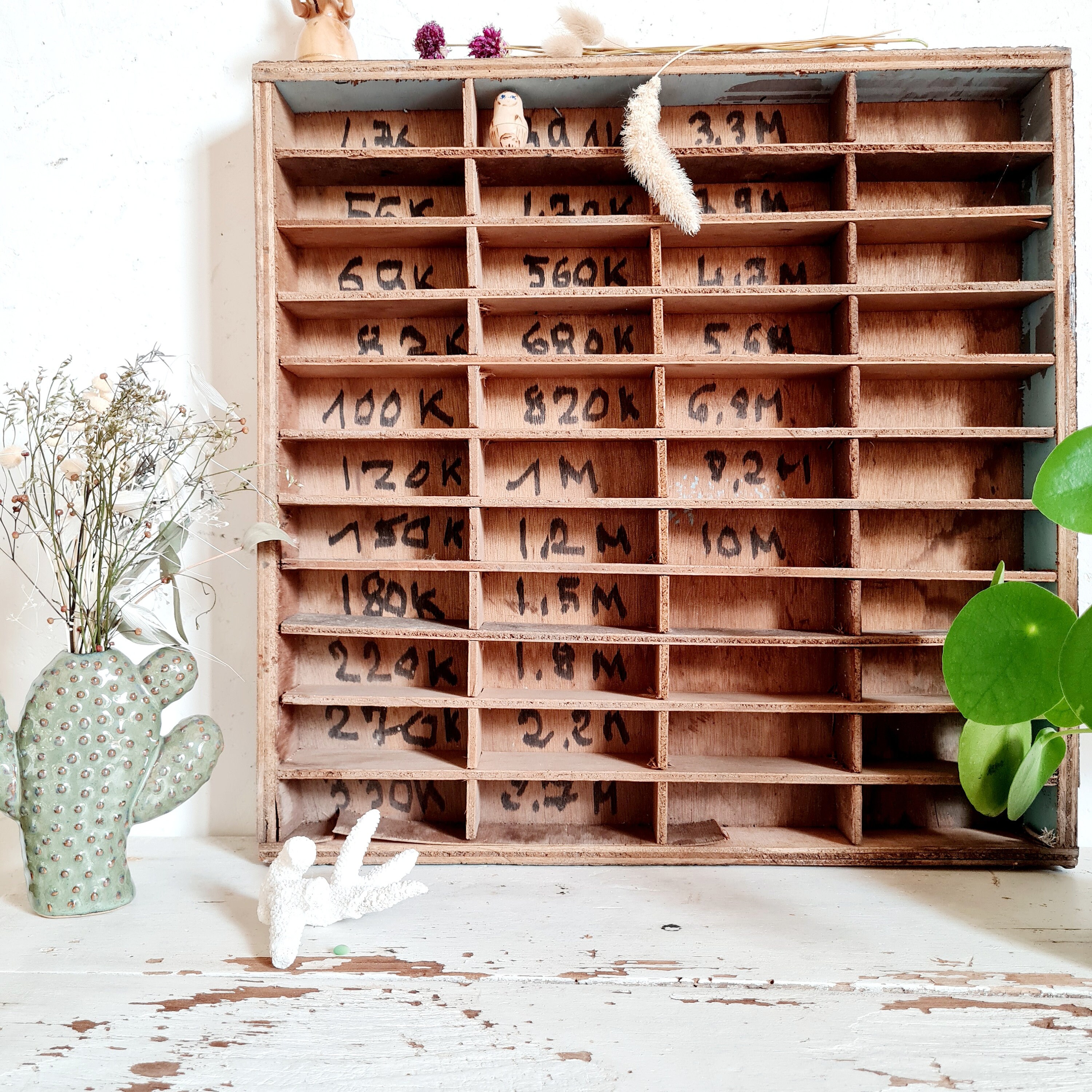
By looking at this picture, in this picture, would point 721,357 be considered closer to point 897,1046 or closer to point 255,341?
point 255,341

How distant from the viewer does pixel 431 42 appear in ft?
5.21

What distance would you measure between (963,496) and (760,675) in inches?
24.5

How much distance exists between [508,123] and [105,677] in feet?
4.44

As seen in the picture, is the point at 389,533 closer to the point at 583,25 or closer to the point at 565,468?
the point at 565,468

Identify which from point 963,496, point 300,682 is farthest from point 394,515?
point 963,496

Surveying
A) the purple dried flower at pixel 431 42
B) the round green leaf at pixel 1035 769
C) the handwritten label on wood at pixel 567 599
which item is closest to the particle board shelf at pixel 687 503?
the handwritten label on wood at pixel 567 599

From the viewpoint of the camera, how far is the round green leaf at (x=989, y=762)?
4.54 feet

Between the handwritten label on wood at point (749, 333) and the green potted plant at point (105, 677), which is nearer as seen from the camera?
the green potted plant at point (105, 677)

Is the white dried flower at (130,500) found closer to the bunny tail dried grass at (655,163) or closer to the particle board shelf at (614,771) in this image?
the particle board shelf at (614,771)

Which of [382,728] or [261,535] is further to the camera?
Result: [382,728]

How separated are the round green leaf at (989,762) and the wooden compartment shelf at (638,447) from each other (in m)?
0.16

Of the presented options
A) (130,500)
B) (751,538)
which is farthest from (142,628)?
(751,538)

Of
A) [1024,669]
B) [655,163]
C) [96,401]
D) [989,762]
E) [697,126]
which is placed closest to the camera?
[1024,669]

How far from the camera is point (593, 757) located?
1.68 metres
